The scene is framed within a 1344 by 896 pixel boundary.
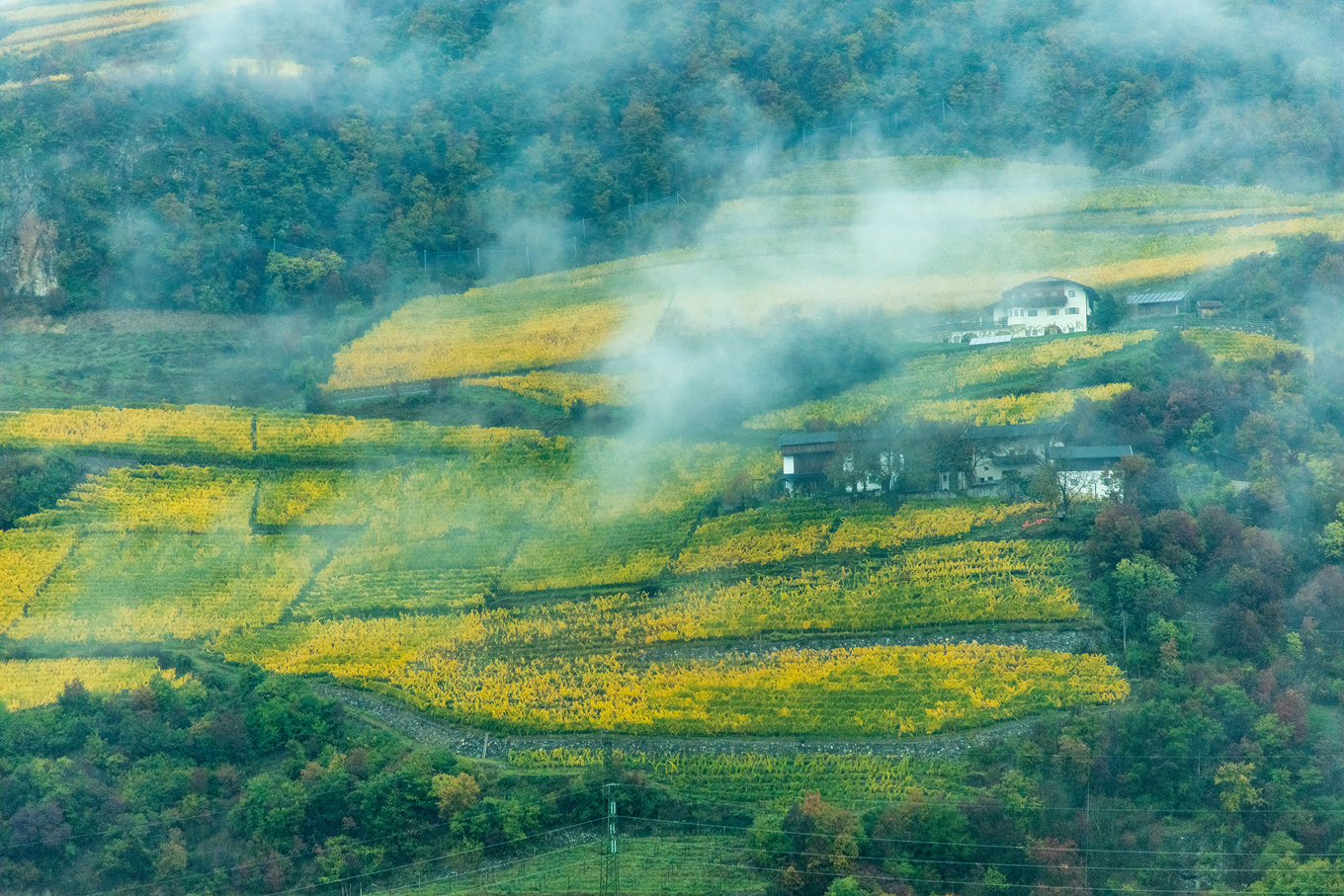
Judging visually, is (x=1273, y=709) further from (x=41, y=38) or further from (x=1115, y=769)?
(x=41, y=38)

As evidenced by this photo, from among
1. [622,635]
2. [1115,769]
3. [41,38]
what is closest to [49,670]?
[622,635]

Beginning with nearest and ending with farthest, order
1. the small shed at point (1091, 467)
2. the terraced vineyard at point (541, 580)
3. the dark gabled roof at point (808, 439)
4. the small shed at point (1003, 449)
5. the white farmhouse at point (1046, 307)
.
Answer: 1. the terraced vineyard at point (541, 580)
2. the small shed at point (1091, 467)
3. the small shed at point (1003, 449)
4. the dark gabled roof at point (808, 439)
5. the white farmhouse at point (1046, 307)

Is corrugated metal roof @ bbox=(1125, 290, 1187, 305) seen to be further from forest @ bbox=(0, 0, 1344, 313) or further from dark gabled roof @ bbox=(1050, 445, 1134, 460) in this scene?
dark gabled roof @ bbox=(1050, 445, 1134, 460)

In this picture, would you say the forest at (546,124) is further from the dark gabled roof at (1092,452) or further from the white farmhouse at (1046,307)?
the dark gabled roof at (1092,452)

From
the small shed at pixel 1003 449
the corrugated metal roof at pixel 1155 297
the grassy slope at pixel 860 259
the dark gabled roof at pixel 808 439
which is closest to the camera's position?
the small shed at pixel 1003 449

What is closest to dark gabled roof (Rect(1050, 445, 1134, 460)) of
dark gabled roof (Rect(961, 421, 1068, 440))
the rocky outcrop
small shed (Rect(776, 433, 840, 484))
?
dark gabled roof (Rect(961, 421, 1068, 440))

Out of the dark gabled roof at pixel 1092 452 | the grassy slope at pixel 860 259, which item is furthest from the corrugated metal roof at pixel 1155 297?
the dark gabled roof at pixel 1092 452
